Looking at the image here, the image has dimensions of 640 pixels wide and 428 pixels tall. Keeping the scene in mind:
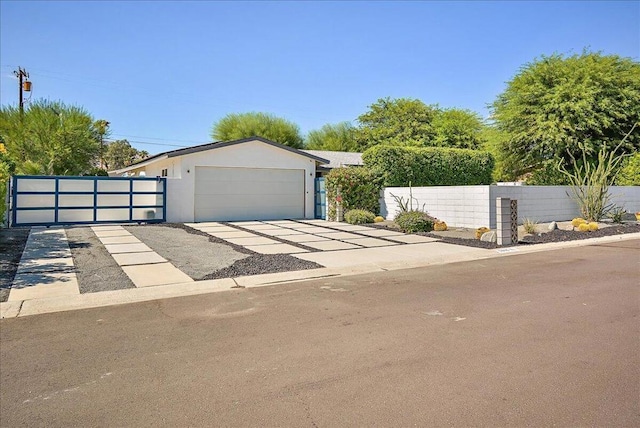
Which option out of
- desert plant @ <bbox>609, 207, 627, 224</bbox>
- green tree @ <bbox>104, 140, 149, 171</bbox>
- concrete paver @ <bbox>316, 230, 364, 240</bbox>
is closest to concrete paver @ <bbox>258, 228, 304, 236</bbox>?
concrete paver @ <bbox>316, 230, 364, 240</bbox>

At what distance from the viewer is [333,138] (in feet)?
142

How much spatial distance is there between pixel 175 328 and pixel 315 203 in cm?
1687

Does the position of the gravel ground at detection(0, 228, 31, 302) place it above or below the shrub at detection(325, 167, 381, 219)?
below

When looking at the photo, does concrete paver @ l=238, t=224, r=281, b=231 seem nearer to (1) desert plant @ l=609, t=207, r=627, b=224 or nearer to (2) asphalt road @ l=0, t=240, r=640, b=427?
(2) asphalt road @ l=0, t=240, r=640, b=427

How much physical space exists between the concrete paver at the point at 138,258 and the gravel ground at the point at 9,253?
1.90 m

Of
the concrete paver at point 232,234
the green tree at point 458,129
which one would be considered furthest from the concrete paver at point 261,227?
the green tree at point 458,129

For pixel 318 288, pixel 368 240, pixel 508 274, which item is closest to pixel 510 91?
pixel 368 240

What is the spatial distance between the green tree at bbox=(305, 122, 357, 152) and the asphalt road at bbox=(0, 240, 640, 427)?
36.2 metres

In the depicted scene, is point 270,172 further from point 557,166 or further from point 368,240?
point 557,166

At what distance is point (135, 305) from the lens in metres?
6.42

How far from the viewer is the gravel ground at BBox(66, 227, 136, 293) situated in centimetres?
749

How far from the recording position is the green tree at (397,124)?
1417 inches

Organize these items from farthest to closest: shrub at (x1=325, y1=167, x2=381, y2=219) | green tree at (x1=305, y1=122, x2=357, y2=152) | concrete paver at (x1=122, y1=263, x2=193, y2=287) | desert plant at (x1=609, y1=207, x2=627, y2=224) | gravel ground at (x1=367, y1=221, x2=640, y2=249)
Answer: green tree at (x1=305, y1=122, x2=357, y2=152) < shrub at (x1=325, y1=167, x2=381, y2=219) < desert plant at (x1=609, y1=207, x2=627, y2=224) < gravel ground at (x1=367, y1=221, x2=640, y2=249) < concrete paver at (x1=122, y1=263, x2=193, y2=287)

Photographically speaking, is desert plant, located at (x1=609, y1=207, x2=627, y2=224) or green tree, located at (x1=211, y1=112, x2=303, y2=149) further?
green tree, located at (x1=211, y1=112, x2=303, y2=149)
